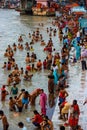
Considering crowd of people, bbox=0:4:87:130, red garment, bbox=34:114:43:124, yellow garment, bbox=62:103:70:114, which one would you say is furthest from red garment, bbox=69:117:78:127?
red garment, bbox=34:114:43:124

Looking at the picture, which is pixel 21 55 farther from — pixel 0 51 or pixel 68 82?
pixel 68 82

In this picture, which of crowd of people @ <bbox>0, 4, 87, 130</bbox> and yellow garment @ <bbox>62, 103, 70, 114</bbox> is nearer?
crowd of people @ <bbox>0, 4, 87, 130</bbox>

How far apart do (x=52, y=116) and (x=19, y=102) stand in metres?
2.11

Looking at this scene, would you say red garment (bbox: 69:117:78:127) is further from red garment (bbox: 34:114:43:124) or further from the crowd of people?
red garment (bbox: 34:114:43:124)

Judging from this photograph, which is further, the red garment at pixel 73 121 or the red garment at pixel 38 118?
the red garment at pixel 38 118

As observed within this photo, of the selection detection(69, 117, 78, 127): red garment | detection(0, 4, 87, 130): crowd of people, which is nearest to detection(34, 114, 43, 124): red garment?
detection(0, 4, 87, 130): crowd of people

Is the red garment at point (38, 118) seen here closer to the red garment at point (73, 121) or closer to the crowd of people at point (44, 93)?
the crowd of people at point (44, 93)

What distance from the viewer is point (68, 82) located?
21.0 m

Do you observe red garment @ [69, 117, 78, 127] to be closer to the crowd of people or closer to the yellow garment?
the crowd of people

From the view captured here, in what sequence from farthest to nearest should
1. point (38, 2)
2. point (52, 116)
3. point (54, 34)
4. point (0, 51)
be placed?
point (38, 2) → point (54, 34) → point (0, 51) → point (52, 116)

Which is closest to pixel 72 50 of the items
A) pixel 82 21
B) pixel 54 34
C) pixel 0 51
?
pixel 82 21

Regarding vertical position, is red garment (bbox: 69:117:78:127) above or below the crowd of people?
above

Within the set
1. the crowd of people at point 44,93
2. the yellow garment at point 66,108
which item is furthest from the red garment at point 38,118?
the yellow garment at point 66,108

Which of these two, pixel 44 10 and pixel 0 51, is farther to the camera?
pixel 44 10
